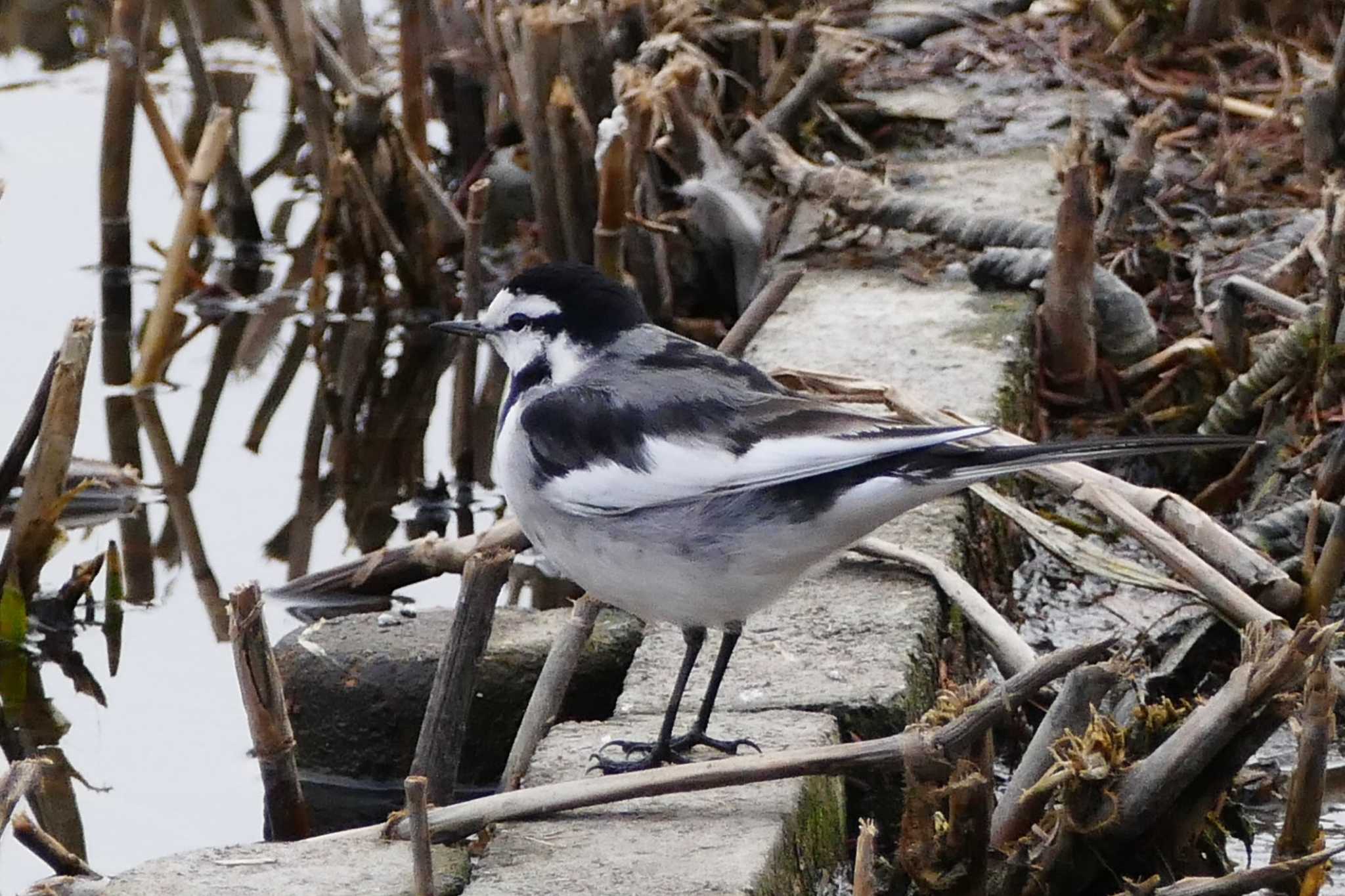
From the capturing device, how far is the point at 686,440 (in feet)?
11.0

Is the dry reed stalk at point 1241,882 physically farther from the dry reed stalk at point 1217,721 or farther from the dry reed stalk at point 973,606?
the dry reed stalk at point 973,606

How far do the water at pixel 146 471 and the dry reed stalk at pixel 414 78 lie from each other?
89 centimetres

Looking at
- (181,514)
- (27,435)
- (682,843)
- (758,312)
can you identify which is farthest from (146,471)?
(682,843)

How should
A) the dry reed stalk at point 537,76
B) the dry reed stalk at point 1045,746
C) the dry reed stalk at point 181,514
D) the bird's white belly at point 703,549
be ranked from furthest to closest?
the dry reed stalk at point 537,76
the dry reed stalk at point 181,514
the bird's white belly at point 703,549
the dry reed stalk at point 1045,746

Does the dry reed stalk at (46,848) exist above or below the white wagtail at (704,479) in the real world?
below

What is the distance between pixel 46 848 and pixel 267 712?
437 mm

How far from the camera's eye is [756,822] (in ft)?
9.97

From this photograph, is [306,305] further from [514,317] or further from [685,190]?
[514,317]

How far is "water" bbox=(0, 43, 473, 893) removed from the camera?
430 centimetres

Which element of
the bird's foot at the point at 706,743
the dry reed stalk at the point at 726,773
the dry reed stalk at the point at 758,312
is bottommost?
the bird's foot at the point at 706,743

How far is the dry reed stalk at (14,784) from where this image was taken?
2.86m

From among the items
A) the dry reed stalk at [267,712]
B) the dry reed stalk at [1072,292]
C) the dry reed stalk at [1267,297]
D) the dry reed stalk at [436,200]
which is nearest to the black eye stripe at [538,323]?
the dry reed stalk at [267,712]

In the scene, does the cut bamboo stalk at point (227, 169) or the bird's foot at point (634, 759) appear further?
the cut bamboo stalk at point (227, 169)

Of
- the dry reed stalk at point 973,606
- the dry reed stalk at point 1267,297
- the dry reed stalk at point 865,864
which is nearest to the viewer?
the dry reed stalk at point 865,864
